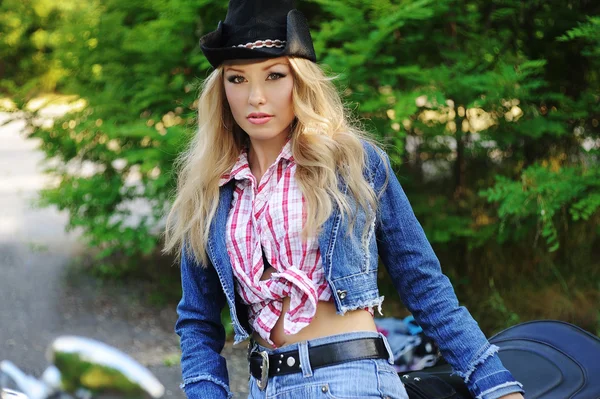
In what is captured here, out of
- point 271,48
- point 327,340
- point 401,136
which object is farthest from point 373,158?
point 401,136

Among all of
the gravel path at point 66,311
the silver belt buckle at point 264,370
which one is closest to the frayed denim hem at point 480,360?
the silver belt buckle at point 264,370

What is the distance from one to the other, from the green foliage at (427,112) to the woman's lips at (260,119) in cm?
180

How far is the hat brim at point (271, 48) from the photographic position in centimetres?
222

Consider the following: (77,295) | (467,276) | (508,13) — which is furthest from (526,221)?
(77,295)

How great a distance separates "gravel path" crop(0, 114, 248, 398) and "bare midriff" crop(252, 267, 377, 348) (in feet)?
6.98

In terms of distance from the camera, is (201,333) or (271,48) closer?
(271,48)

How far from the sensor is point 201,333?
92.4 inches

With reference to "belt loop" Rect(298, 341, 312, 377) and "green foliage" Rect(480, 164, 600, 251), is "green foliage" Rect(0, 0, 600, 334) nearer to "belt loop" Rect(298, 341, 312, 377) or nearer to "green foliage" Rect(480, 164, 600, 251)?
"green foliage" Rect(480, 164, 600, 251)

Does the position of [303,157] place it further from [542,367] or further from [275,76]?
[542,367]

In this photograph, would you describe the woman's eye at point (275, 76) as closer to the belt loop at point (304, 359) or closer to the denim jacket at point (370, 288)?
the denim jacket at point (370, 288)

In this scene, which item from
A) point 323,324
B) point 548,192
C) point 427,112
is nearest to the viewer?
point 323,324

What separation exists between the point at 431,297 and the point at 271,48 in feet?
2.87

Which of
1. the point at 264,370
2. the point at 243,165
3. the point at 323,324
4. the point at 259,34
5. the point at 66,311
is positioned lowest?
the point at 66,311

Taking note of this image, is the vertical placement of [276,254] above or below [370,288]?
above
